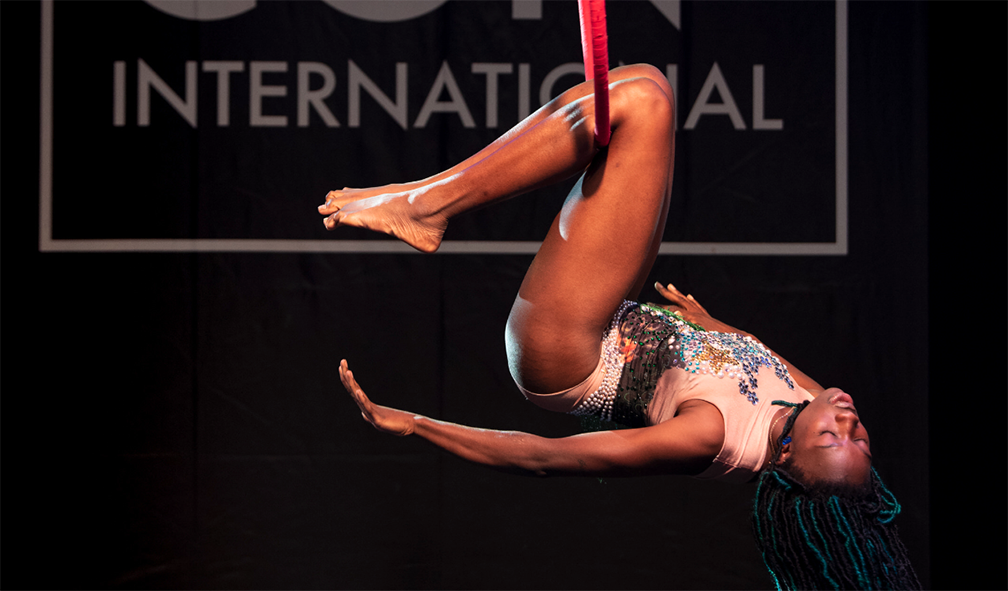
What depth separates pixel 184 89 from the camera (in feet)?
8.39

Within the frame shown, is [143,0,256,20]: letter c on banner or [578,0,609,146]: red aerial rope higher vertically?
[143,0,256,20]: letter c on banner

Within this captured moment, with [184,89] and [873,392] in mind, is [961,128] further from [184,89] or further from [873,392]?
[184,89]

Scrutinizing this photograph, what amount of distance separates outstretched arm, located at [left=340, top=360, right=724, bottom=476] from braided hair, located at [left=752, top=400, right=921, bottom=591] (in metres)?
0.17

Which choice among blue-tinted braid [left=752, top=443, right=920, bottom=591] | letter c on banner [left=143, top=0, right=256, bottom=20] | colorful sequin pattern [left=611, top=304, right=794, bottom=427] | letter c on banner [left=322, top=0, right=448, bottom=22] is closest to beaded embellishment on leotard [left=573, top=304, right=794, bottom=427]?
colorful sequin pattern [left=611, top=304, right=794, bottom=427]

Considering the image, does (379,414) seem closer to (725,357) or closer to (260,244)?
(725,357)

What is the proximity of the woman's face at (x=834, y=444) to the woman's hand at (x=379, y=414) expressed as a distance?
804 millimetres

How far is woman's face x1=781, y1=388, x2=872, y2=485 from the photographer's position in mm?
1477

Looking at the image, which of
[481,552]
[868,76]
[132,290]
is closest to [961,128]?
[868,76]

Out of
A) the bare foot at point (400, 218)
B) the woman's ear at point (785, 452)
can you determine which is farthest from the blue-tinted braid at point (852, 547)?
the bare foot at point (400, 218)

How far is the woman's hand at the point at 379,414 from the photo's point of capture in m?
1.46

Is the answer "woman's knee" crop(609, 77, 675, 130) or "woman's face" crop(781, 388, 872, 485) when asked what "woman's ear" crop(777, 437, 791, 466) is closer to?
"woman's face" crop(781, 388, 872, 485)

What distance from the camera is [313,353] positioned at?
8.43 ft

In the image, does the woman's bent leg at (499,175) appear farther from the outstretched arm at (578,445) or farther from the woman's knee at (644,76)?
the outstretched arm at (578,445)

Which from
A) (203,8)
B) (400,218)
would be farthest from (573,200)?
(203,8)
